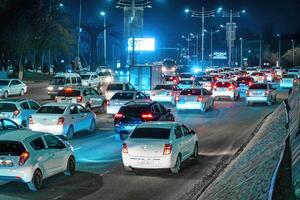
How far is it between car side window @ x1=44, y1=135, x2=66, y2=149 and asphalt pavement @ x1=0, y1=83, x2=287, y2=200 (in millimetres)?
888

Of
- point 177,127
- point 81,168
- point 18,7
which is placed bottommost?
point 81,168

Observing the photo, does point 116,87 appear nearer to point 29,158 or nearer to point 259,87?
point 259,87

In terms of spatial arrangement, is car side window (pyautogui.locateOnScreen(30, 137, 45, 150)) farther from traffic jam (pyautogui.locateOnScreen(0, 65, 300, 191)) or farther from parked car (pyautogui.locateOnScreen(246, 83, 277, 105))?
parked car (pyautogui.locateOnScreen(246, 83, 277, 105))

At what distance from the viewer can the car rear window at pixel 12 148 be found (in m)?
14.5

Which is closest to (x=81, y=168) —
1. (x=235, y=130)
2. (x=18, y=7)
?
(x=235, y=130)

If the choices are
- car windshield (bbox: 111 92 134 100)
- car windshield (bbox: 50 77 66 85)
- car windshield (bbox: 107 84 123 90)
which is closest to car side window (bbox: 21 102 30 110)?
car windshield (bbox: 111 92 134 100)

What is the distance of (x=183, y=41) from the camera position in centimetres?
19188

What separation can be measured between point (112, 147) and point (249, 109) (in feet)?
62.3

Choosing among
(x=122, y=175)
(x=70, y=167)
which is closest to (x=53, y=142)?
(x=70, y=167)

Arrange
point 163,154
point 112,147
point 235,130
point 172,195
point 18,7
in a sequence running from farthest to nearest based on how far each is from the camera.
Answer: point 18,7
point 235,130
point 112,147
point 163,154
point 172,195

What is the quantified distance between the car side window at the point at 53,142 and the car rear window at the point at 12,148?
3.92 feet

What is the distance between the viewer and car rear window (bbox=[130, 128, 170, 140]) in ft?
56.1

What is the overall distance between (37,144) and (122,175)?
2.80 meters

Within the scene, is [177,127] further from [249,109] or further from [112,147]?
[249,109]
